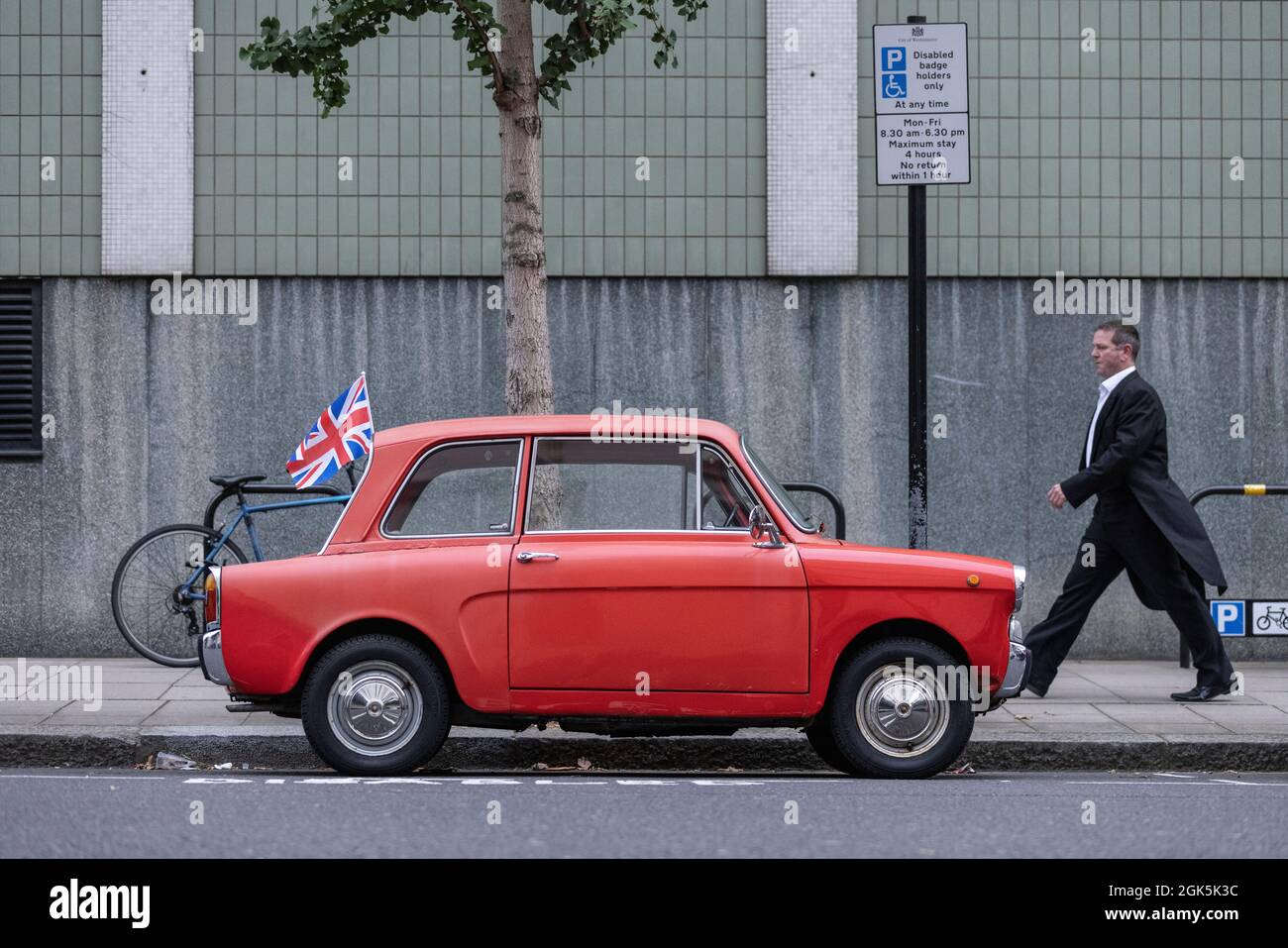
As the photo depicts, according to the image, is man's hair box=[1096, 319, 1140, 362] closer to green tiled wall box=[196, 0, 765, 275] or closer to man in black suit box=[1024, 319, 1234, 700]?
man in black suit box=[1024, 319, 1234, 700]

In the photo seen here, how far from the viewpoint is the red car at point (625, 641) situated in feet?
24.1

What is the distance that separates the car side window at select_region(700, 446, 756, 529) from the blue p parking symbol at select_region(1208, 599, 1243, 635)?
396cm

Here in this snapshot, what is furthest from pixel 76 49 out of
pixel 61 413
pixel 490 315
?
pixel 490 315

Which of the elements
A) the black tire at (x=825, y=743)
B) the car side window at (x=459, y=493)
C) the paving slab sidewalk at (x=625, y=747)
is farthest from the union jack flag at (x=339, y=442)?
the black tire at (x=825, y=743)

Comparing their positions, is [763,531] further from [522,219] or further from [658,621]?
[522,219]

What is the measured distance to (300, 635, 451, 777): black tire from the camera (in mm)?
7316

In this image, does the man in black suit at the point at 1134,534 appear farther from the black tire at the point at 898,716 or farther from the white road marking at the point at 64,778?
the white road marking at the point at 64,778

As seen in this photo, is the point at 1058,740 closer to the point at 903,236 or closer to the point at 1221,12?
the point at 903,236

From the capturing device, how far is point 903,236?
12453mm

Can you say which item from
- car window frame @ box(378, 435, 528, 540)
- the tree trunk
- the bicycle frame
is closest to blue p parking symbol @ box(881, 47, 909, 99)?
the tree trunk

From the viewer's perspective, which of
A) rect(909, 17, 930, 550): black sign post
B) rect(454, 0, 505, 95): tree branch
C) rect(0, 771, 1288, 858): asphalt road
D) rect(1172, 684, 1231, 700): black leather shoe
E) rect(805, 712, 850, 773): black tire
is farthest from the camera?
rect(1172, 684, 1231, 700): black leather shoe

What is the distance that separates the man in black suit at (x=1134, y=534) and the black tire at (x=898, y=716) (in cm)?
232

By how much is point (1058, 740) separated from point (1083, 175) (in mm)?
5675

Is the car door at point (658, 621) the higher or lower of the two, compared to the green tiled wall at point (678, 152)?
lower
